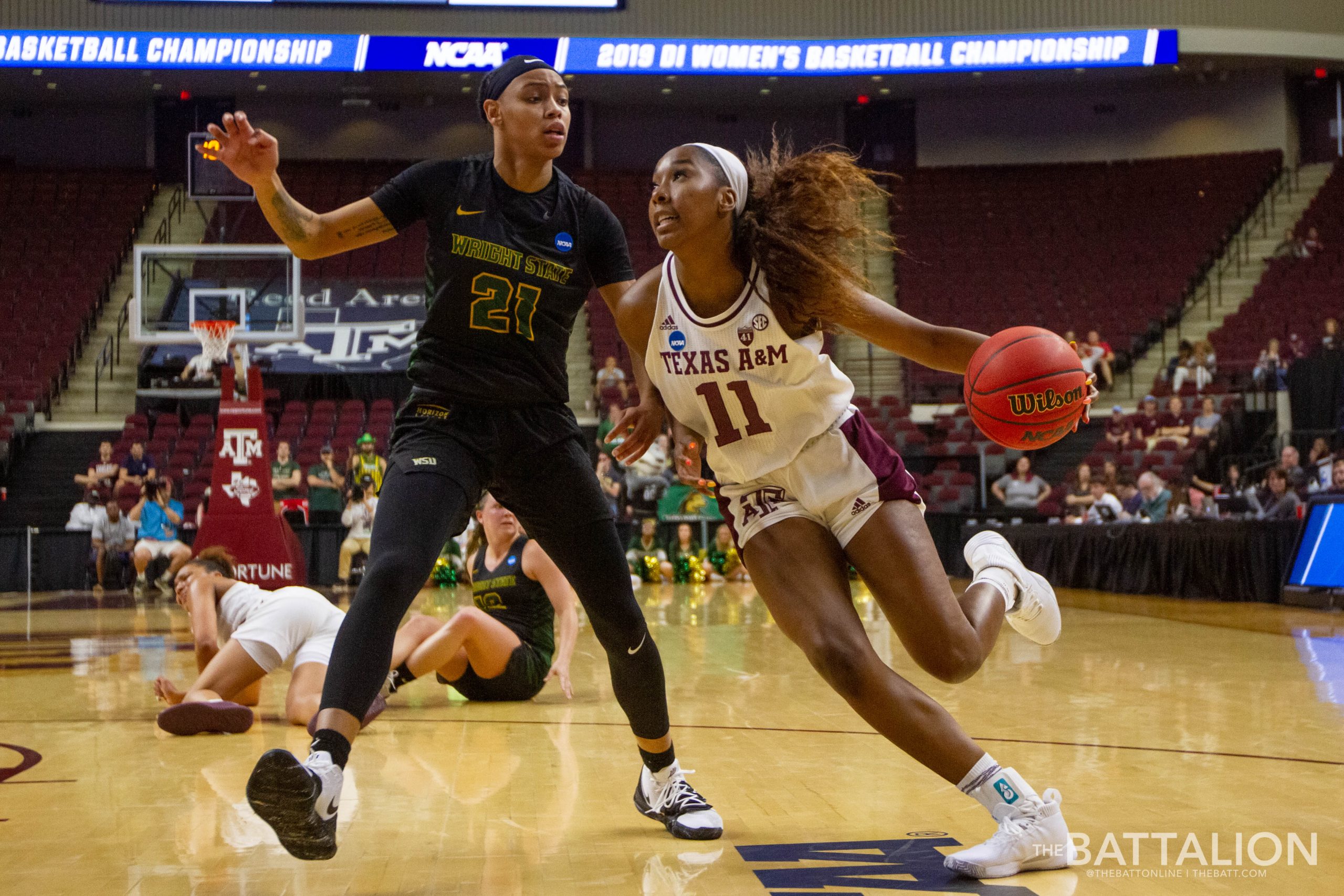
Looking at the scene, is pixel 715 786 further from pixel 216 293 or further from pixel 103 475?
pixel 103 475

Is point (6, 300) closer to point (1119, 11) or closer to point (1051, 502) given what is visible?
point (1051, 502)

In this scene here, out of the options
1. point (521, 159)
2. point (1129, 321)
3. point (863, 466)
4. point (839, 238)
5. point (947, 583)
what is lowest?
point (947, 583)

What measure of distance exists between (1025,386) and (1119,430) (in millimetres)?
14504

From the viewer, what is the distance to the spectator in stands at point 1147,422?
16.2 meters

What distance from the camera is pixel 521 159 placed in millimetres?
3504

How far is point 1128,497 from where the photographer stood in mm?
13758

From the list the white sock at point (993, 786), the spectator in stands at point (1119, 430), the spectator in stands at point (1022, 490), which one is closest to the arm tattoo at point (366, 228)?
the white sock at point (993, 786)

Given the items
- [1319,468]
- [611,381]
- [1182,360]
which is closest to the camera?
[1319,468]

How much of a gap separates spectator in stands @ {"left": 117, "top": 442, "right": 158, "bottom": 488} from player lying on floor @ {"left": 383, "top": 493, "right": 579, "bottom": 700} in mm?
11426

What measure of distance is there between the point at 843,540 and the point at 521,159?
4.45 feet

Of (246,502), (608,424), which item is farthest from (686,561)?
(246,502)

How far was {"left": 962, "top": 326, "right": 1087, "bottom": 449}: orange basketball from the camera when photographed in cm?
318

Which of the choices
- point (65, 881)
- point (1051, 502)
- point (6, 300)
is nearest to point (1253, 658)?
point (65, 881)

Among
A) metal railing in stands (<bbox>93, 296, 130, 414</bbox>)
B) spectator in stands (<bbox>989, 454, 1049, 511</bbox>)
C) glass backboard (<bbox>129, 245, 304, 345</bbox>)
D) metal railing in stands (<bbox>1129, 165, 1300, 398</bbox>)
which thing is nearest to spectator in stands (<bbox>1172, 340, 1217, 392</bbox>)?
metal railing in stands (<bbox>1129, 165, 1300, 398</bbox>)
